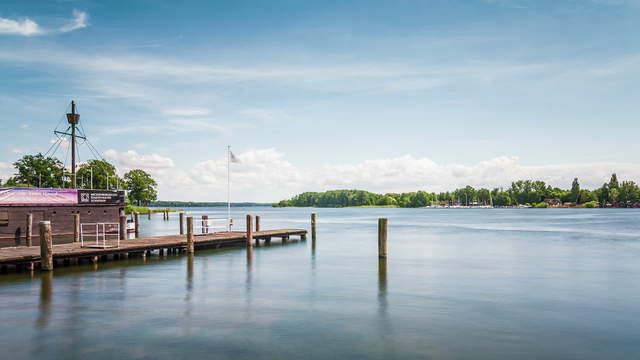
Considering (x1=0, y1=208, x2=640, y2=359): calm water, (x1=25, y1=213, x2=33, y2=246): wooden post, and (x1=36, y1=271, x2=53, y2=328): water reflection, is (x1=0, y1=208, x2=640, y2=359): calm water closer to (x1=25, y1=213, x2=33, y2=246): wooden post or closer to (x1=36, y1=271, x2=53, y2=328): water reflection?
(x1=36, y1=271, x2=53, y2=328): water reflection

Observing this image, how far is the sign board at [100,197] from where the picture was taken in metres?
48.8

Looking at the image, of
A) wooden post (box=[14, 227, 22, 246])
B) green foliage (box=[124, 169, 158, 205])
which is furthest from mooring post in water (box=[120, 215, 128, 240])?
green foliage (box=[124, 169, 158, 205])

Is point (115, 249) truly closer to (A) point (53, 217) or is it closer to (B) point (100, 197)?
(A) point (53, 217)

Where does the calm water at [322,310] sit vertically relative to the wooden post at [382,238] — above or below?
below

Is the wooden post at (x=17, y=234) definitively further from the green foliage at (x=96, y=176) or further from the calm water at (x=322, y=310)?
the green foliage at (x=96, y=176)

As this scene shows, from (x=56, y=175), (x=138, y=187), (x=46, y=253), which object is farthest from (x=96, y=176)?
(x=46, y=253)

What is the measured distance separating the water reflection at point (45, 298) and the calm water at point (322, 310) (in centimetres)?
4

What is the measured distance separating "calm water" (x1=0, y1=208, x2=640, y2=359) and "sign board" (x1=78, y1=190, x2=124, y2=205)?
63.7 ft

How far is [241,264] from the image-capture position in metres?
32.2

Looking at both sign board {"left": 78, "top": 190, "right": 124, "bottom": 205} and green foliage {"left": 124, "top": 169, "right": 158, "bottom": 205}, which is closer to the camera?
sign board {"left": 78, "top": 190, "right": 124, "bottom": 205}

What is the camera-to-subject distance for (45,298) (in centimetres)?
2075

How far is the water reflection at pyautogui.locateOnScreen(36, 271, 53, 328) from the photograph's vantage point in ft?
56.0

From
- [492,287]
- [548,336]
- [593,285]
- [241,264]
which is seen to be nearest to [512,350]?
[548,336]

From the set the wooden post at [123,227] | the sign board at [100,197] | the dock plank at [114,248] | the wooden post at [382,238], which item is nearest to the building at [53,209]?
the sign board at [100,197]
